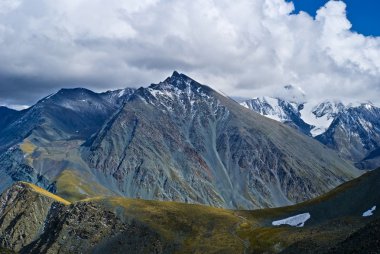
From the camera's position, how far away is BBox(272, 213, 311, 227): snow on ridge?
618 feet

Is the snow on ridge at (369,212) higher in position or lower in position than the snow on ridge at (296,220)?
higher

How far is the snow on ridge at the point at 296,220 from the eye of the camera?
188500mm

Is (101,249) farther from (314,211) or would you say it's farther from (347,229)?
(347,229)

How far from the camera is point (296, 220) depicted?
632 feet

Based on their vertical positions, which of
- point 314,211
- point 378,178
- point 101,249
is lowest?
point 101,249

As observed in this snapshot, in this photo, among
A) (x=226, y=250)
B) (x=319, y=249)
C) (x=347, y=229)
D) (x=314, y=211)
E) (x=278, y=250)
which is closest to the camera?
(x=319, y=249)

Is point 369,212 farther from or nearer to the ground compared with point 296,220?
farther from the ground

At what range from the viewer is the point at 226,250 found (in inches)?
Answer: 6988

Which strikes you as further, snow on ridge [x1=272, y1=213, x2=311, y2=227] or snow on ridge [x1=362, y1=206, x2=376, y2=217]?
snow on ridge [x1=272, y1=213, x2=311, y2=227]

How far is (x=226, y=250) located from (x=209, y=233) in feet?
59.5

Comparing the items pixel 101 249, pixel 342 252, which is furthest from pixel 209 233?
pixel 342 252

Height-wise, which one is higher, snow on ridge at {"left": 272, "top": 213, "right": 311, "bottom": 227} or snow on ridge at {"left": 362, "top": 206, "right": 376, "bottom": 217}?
snow on ridge at {"left": 362, "top": 206, "right": 376, "bottom": 217}

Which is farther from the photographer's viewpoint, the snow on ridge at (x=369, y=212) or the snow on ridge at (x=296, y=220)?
the snow on ridge at (x=296, y=220)

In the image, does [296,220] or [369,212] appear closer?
[369,212]
